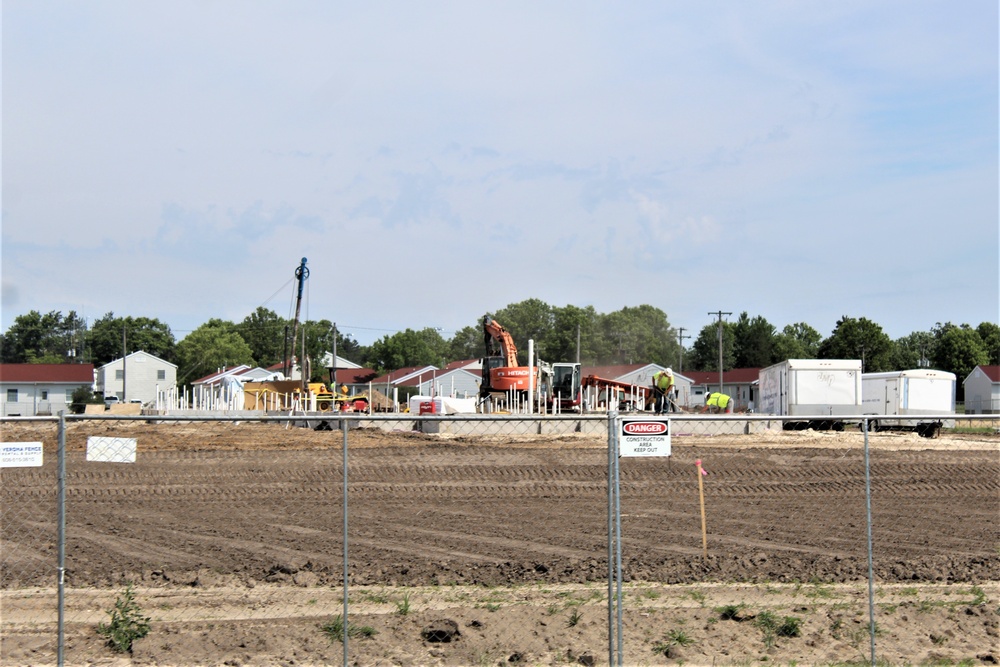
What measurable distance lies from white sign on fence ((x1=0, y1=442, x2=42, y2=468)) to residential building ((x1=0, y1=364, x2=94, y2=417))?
8114cm

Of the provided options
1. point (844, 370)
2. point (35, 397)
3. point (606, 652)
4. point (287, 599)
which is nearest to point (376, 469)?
point (287, 599)

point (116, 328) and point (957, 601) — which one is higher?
point (116, 328)

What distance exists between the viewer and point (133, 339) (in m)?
126

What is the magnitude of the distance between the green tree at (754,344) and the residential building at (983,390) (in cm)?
3325

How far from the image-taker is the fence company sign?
740cm

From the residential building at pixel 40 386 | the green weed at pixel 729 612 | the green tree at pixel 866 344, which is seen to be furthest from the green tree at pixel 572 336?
the green weed at pixel 729 612

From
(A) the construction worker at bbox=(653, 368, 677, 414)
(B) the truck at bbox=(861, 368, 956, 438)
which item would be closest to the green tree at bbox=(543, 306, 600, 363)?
(B) the truck at bbox=(861, 368, 956, 438)

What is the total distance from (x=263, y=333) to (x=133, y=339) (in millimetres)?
18071

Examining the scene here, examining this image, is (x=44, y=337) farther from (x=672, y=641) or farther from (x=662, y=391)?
(x=672, y=641)

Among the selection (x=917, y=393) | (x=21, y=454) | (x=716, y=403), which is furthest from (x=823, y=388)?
(x=21, y=454)

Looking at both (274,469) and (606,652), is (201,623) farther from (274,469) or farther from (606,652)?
(274,469)

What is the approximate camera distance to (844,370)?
37719 millimetres

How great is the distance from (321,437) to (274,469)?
8262 millimetres

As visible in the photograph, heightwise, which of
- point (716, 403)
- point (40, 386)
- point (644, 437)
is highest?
point (644, 437)
